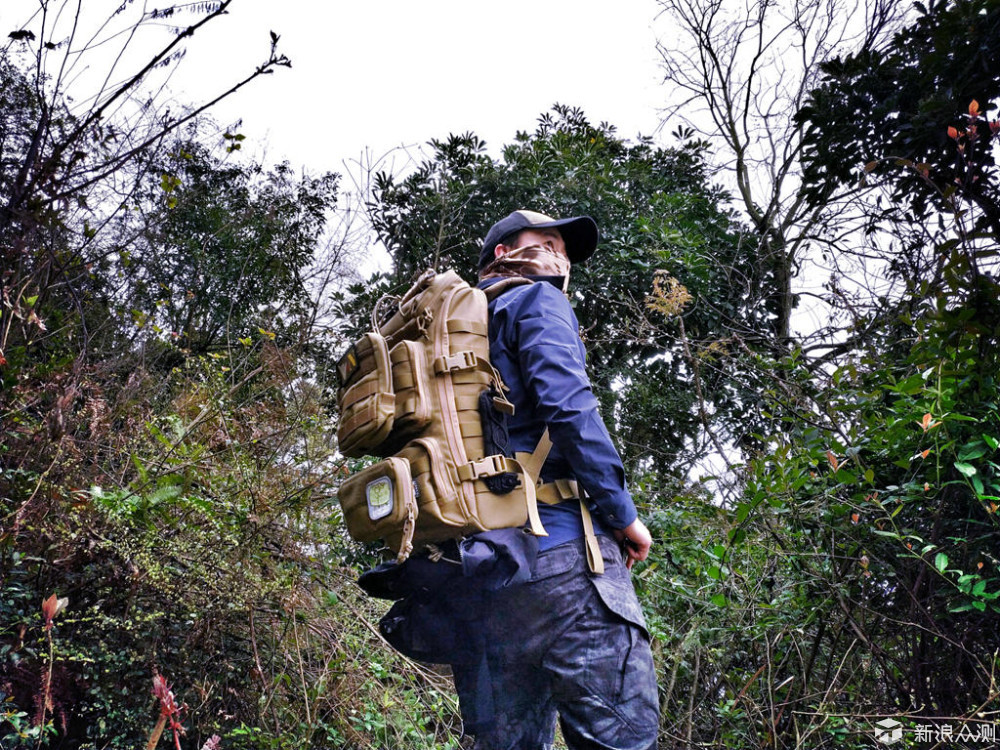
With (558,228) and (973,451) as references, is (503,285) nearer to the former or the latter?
(558,228)

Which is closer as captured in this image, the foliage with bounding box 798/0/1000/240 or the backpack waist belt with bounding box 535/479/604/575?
the backpack waist belt with bounding box 535/479/604/575

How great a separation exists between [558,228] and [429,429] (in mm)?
962

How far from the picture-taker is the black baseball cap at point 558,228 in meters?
3.04

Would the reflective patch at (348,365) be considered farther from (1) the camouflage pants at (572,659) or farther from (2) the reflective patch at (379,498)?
(1) the camouflage pants at (572,659)

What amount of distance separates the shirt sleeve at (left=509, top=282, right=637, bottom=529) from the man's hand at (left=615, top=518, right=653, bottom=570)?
4 centimetres

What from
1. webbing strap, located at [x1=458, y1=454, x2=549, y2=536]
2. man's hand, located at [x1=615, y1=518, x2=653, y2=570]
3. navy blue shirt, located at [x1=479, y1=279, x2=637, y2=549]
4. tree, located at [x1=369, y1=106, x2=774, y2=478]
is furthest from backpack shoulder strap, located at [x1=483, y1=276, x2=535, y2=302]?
tree, located at [x1=369, y1=106, x2=774, y2=478]

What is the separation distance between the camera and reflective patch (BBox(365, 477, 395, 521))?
2.40 m

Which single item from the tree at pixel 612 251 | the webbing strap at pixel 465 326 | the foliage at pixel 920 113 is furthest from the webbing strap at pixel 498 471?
the tree at pixel 612 251

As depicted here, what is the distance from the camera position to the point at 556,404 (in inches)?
96.6

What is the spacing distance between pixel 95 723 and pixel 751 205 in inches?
323

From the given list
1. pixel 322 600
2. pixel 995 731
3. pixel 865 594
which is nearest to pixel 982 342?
pixel 865 594

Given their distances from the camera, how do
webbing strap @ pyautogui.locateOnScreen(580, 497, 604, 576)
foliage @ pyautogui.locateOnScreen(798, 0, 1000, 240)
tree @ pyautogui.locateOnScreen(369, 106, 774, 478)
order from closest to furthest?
webbing strap @ pyautogui.locateOnScreen(580, 497, 604, 576) → foliage @ pyautogui.locateOnScreen(798, 0, 1000, 240) → tree @ pyautogui.locateOnScreen(369, 106, 774, 478)

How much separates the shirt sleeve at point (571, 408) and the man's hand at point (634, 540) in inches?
1.4

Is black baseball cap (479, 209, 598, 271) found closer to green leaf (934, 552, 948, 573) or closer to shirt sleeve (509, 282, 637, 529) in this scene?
shirt sleeve (509, 282, 637, 529)
